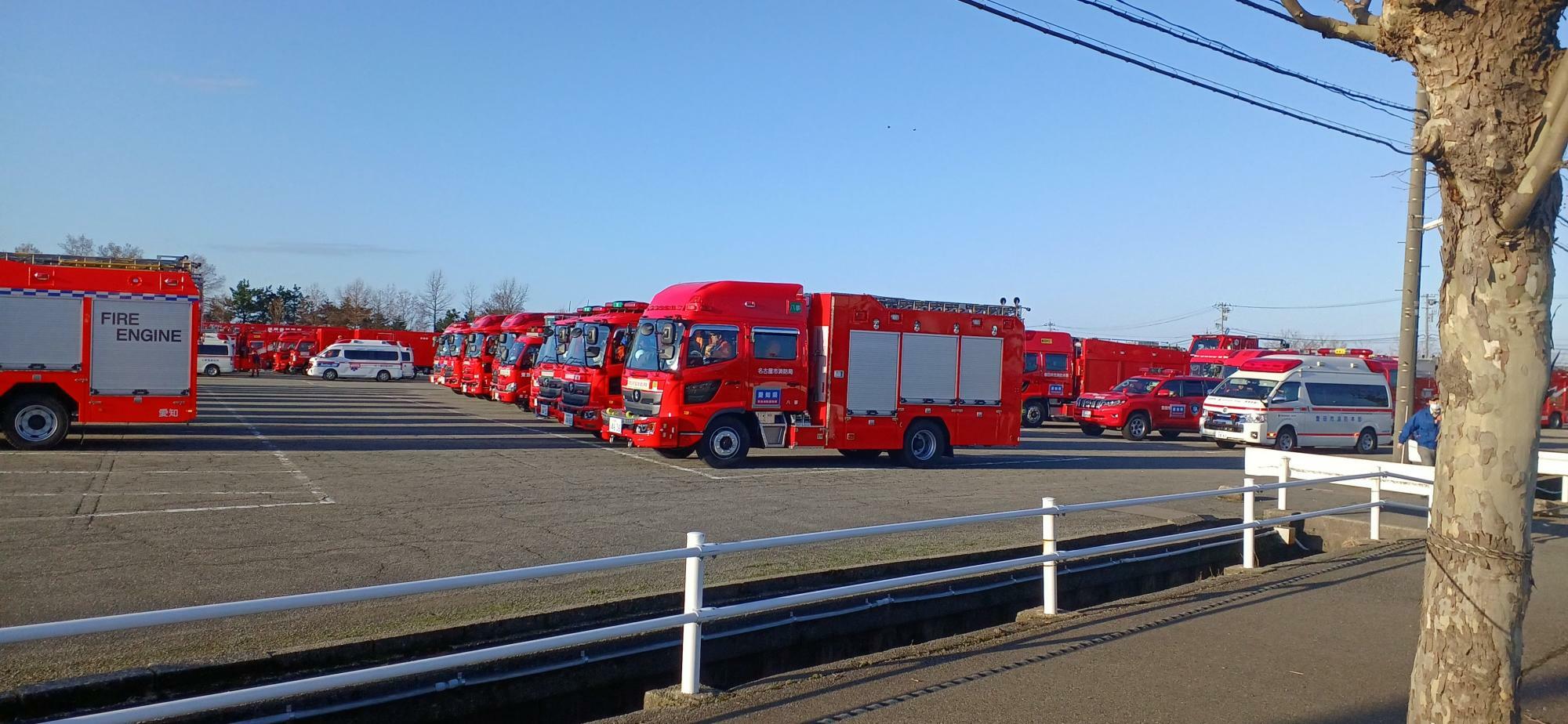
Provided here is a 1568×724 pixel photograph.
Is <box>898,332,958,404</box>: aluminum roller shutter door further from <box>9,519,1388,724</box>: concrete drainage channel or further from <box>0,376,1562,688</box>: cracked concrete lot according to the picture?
<box>9,519,1388,724</box>: concrete drainage channel

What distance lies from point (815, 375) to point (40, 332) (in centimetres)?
1308

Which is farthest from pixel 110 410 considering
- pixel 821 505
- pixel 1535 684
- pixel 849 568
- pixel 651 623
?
pixel 1535 684

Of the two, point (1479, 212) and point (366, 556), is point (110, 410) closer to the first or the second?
point (366, 556)

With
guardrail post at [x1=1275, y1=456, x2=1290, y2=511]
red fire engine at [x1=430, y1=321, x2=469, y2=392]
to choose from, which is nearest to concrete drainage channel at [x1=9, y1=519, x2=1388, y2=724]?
guardrail post at [x1=1275, y1=456, x2=1290, y2=511]

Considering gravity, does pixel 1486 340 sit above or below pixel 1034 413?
above

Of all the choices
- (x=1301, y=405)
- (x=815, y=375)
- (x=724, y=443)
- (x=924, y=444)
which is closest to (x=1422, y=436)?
(x=924, y=444)

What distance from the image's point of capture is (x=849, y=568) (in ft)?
31.8

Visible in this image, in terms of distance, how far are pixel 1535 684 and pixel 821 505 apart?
889 centimetres

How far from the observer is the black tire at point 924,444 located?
20.3 m

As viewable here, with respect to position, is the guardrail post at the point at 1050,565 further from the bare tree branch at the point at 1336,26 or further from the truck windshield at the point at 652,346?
the truck windshield at the point at 652,346

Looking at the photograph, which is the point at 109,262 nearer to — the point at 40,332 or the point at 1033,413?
the point at 40,332

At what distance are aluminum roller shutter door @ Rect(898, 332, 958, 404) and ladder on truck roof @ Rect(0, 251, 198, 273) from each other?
1328cm

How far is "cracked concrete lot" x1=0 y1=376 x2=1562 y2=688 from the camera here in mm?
7912

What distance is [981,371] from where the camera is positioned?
2095cm
